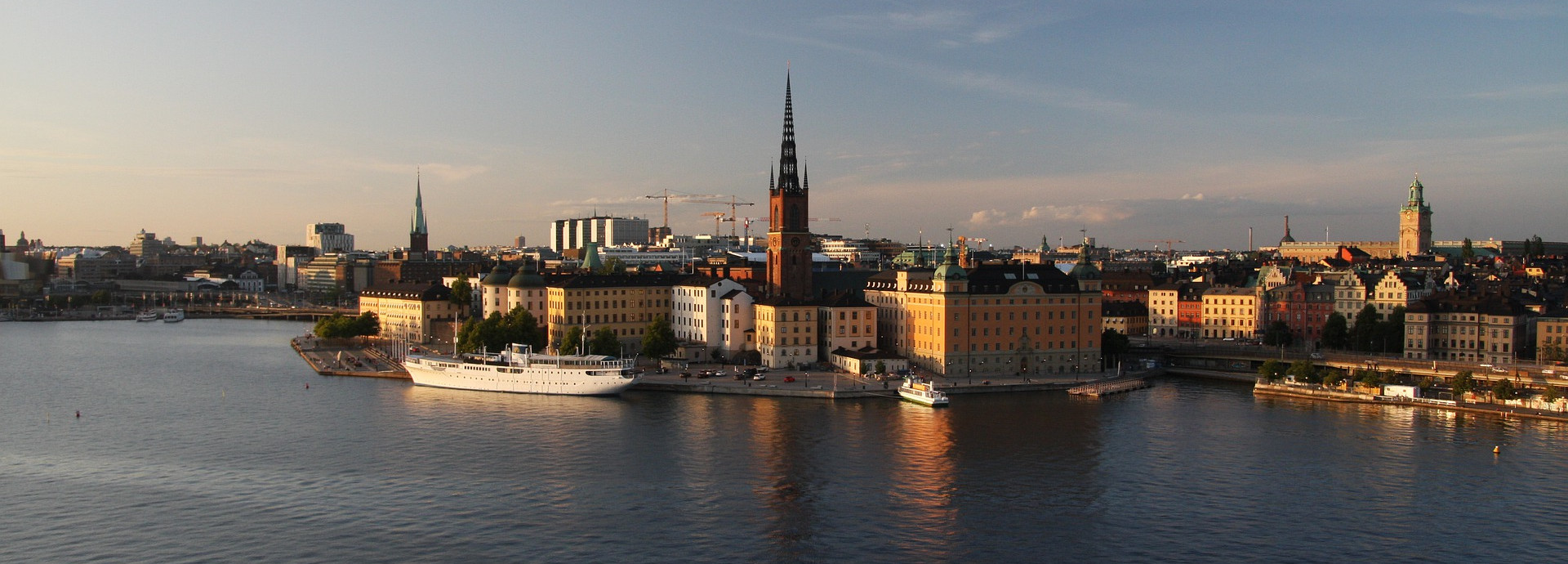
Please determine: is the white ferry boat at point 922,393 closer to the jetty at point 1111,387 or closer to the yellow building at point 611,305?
the jetty at point 1111,387

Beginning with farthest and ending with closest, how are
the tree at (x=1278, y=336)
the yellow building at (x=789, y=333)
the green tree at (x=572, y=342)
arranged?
the tree at (x=1278, y=336) → the green tree at (x=572, y=342) → the yellow building at (x=789, y=333)

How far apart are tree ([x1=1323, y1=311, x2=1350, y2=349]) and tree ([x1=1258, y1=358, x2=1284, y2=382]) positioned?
12392 mm

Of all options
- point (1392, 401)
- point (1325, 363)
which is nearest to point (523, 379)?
point (1392, 401)

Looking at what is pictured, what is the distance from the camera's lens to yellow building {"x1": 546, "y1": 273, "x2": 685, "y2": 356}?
73312mm

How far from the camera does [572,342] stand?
2638 inches

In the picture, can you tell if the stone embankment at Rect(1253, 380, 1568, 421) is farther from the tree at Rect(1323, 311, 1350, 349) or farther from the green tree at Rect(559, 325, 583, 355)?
the green tree at Rect(559, 325, 583, 355)

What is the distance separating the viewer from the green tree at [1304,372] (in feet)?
195

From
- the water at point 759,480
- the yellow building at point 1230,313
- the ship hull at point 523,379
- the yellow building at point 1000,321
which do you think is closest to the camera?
the water at point 759,480

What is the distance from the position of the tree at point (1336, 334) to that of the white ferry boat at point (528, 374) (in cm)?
4019

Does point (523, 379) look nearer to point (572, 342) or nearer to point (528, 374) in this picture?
point (528, 374)

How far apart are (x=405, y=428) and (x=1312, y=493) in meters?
31.1

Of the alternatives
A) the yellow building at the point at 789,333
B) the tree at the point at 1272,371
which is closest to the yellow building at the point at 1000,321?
the yellow building at the point at 789,333

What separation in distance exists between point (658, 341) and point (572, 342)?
460 centimetres

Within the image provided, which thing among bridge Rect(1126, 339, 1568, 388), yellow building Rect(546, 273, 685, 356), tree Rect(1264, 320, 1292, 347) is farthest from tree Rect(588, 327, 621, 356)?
tree Rect(1264, 320, 1292, 347)
